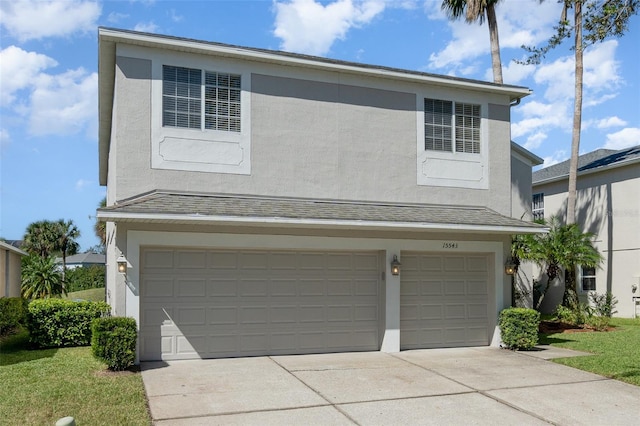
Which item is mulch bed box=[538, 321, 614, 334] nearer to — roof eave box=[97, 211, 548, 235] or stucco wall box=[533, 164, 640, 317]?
stucco wall box=[533, 164, 640, 317]

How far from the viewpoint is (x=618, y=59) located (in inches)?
432

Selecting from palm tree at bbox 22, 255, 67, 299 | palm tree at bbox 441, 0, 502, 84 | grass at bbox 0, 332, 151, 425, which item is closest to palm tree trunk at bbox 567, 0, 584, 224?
palm tree at bbox 441, 0, 502, 84

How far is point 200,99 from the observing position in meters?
11.4

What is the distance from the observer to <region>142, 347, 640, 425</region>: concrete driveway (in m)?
7.14

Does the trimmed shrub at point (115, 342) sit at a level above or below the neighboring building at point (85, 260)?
above

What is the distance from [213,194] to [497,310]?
23.0 ft

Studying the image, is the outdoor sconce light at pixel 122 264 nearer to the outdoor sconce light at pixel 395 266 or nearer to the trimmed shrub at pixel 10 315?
the outdoor sconce light at pixel 395 266

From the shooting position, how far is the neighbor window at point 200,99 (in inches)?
442

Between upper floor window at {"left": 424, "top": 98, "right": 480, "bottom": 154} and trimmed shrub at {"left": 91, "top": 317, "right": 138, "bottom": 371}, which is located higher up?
upper floor window at {"left": 424, "top": 98, "right": 480, "bottom": 154}

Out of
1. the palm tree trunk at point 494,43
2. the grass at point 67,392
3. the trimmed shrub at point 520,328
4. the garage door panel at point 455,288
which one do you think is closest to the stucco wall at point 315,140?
the garage door panel at point 455,288

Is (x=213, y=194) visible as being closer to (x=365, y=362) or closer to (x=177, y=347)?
(x=177, y=347)

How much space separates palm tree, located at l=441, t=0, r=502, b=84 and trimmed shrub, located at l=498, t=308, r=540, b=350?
1180 centimetres

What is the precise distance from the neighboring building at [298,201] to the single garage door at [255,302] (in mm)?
27

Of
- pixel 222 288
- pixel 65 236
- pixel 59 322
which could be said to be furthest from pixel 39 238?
pixel 222 288
